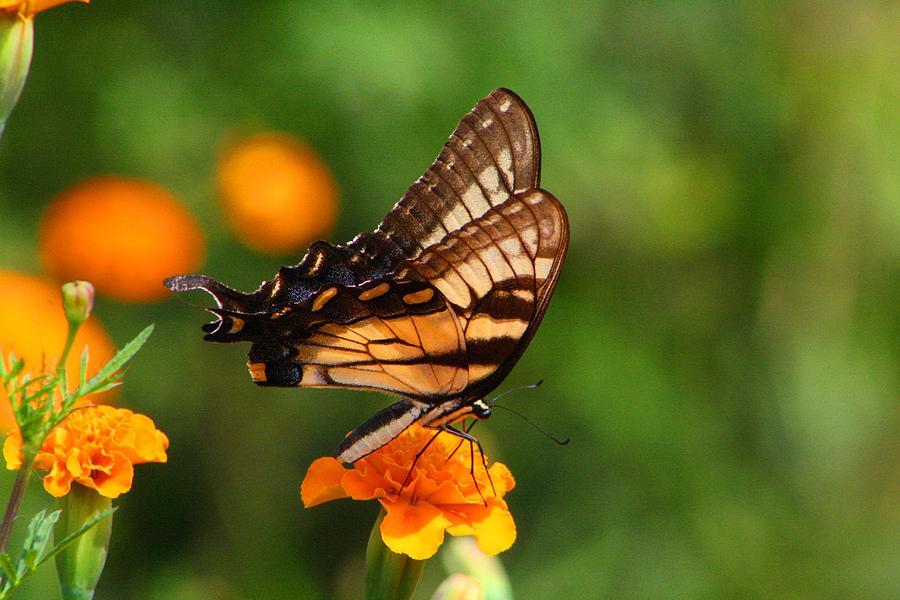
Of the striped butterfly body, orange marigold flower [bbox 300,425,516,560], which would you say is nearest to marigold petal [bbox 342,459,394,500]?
orange marigold flower [bbox 300,425,516,560]

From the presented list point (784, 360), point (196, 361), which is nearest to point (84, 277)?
point (196, 361)

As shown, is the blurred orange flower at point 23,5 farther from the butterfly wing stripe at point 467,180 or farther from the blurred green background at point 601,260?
the blurred green background at point 601,260

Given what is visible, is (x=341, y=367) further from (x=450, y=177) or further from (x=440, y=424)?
(x=450, y=177)

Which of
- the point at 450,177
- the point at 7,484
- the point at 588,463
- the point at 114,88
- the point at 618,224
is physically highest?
the point at 450,177

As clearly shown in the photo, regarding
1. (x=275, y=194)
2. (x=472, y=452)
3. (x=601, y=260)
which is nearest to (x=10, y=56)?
(x=472, y=452)

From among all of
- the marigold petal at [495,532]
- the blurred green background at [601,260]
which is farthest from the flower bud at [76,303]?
the blurred green background at [601,260]

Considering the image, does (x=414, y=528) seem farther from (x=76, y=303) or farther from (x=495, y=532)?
(x=76, y=303)
